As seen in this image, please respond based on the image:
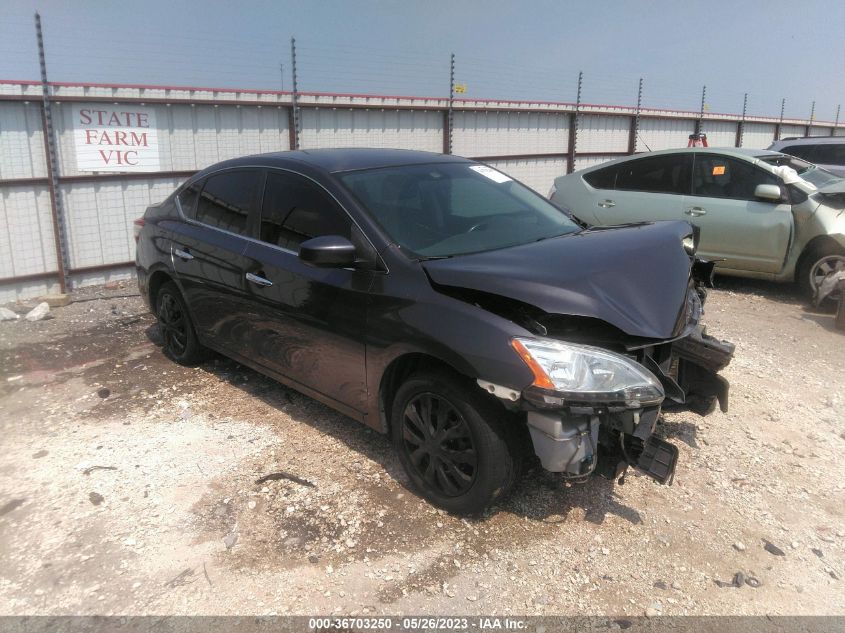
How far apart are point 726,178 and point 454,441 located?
602 cm

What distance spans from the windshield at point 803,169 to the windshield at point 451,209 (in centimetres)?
455

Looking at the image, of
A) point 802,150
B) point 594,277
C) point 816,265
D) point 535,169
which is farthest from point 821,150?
point 594,277

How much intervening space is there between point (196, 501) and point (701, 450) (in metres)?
2.85

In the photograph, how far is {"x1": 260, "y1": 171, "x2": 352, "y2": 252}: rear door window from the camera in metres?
3.63

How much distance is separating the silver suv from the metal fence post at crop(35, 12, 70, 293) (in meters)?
11.1

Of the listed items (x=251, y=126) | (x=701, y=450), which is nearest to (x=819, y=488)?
(x=701, y=450)

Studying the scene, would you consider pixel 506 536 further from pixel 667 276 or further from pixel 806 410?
pixel 806 410

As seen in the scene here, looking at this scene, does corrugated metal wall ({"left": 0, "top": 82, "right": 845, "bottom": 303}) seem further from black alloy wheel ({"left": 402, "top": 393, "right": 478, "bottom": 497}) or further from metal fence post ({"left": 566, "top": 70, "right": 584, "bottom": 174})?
black alloy wheel ({"left": 402, "top": 393, "right": 478, "bottom": 497})

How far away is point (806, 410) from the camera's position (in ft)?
14.4

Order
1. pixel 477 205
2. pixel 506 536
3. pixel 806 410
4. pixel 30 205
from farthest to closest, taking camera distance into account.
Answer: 1. pixel 30 205
2. pixel 806 410
3. pixel 477 205
4. pixel 506 536

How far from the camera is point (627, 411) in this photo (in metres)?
2.74

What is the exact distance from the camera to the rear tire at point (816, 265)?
6.83 meters

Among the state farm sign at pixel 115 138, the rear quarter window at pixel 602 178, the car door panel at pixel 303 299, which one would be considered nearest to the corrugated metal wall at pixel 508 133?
the rear quarter window at pixel 602 178

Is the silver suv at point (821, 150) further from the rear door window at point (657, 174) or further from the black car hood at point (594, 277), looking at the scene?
the black car hood at point (594, 277)
